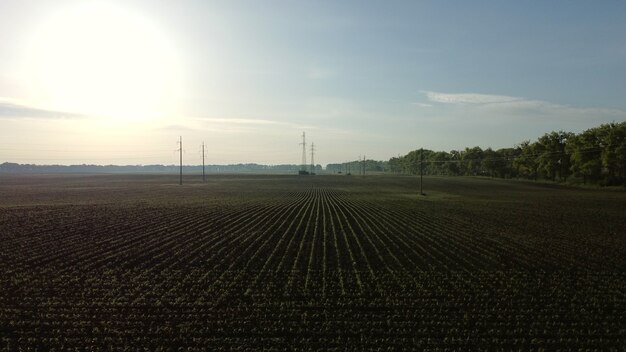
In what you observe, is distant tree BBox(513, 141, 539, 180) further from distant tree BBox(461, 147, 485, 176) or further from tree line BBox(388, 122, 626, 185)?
distant tree BBox(461, 147, 485, 176)

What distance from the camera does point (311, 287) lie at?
47.6 ft

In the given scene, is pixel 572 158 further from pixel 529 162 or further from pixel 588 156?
pixel 529 162

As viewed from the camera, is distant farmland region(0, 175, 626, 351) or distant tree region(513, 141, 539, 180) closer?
distant farmland region(0, 175, 626, 351)

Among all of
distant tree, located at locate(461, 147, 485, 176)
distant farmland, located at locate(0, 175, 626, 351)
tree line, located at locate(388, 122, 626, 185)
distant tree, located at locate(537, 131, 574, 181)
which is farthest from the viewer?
distant tree, located at locate(461, 147, 485, 176)

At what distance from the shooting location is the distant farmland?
10.5m

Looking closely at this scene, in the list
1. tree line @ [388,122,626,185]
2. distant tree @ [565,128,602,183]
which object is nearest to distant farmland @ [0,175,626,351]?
tree line @ [388,122,626,185]

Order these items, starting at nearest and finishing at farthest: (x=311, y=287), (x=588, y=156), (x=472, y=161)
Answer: (x=311, y=287), (x=588, y=156), (x=472, y=161)

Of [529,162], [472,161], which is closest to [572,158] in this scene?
[529,162]

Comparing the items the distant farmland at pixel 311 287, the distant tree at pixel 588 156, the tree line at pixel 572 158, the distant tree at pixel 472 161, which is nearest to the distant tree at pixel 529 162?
the tree line at pixel 572 158

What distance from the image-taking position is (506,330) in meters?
10.9

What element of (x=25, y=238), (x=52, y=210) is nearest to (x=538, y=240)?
(x=25, y=238)

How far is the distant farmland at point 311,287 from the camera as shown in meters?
10.5

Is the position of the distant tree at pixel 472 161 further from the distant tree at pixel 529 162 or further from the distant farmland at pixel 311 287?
the distant farmland at pixel 311 287

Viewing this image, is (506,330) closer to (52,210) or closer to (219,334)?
(219,334)
